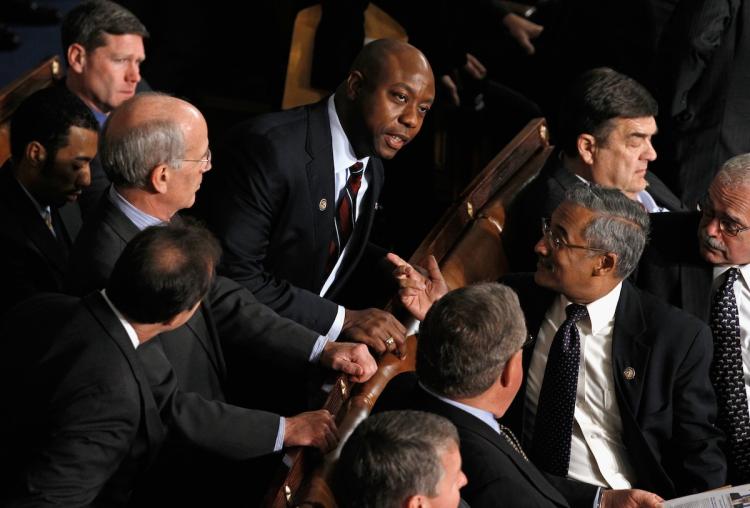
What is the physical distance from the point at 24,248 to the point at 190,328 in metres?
0.85

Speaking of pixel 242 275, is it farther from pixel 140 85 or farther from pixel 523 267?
pixel 140 85

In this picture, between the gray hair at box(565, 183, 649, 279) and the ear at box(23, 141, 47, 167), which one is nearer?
the gray hair at box(565, 183, 649, 279)

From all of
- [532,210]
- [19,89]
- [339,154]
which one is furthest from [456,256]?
[19,89]

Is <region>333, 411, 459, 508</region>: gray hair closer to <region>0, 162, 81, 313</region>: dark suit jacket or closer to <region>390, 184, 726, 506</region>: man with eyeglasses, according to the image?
<region>390, 184, 726, 506</region>: man with eyeglasses

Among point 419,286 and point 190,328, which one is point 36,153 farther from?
point 419,286

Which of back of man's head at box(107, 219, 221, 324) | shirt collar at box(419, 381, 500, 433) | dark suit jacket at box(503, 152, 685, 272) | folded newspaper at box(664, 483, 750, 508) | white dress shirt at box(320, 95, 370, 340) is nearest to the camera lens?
back of man's head at box(107, 219, 221, 324)

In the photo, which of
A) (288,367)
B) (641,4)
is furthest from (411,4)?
(288,367)

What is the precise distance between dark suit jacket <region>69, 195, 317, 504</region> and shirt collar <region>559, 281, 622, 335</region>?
77cm

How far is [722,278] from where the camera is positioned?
10.4 ft

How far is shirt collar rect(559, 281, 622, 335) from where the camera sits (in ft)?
9.39

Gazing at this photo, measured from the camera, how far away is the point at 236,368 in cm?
311

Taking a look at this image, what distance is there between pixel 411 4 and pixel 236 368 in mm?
2468

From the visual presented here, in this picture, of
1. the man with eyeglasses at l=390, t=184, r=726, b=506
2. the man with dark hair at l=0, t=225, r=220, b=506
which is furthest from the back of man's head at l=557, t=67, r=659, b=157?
the man with dark hair at l=0, t=225, r=220, b=506

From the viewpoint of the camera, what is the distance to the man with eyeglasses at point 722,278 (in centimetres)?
300
